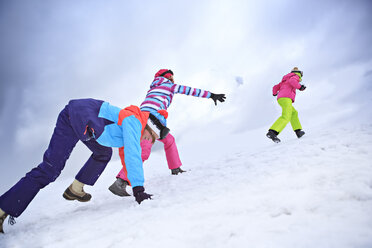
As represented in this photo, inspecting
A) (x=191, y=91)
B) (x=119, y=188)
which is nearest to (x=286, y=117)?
(x=191, y=91)

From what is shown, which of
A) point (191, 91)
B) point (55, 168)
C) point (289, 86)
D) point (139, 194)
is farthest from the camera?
point (289, 86)

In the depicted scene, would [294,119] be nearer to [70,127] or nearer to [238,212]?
[238,212]

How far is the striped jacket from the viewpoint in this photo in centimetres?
326

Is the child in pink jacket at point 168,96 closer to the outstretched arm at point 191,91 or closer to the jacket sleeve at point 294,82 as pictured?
the outstretched arm at point 191,91

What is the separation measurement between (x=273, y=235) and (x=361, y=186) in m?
0.73

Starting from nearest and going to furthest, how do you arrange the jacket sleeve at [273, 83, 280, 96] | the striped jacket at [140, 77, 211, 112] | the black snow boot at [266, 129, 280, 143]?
the striped jacket at [140, 77, 211, 112], the black snow boot at [266, 129, 280, 143], the jacket sleeve at [273, 83, 280, 96]

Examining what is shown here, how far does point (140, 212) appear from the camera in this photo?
1.76 metres

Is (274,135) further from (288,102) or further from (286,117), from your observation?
(288,102)

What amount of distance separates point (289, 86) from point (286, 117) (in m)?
0.84

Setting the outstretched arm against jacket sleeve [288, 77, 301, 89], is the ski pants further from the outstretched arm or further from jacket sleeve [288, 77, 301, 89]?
jacket sleeve [288, 77, 301, 89]

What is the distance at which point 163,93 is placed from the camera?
11.2ft

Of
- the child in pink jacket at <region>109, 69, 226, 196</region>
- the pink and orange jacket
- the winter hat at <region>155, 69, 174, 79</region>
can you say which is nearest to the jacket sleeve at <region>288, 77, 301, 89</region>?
the pink and orange jacket

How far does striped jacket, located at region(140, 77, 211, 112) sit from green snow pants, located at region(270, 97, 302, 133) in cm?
191

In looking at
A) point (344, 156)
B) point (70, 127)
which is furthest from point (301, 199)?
point (70, 127)
